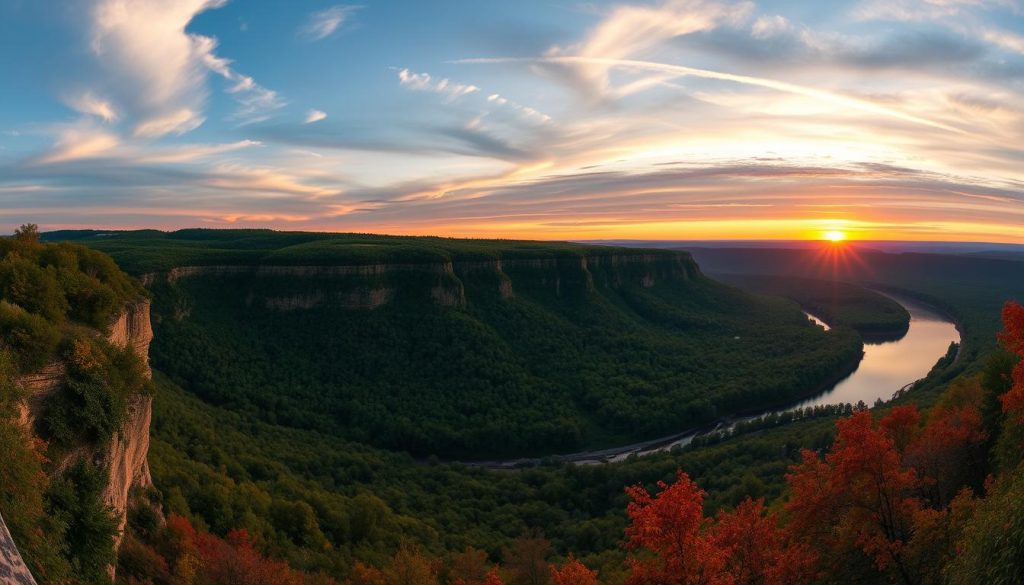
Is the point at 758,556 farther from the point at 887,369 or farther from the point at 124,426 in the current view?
→ the point at 887,369

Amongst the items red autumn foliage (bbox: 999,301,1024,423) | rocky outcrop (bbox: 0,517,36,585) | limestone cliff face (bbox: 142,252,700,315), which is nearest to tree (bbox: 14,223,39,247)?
rocky outcrop (bbox: 0,517,36,585)

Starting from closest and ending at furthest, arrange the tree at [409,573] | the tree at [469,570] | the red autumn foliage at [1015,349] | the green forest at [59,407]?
1. the green forest at [59,407]
2. the red autumn foliage at [1015,349]
3. the tree at [409,573]
4. the tree at [469,570]

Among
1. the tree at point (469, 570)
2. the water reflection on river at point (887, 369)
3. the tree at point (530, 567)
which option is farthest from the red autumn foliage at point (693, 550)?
the water reflection on river at point (887, 369)

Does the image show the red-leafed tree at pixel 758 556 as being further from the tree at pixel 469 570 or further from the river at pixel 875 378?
the river at pixel 875 378

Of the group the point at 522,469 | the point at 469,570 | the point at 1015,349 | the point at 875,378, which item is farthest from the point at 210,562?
the point at 875,378

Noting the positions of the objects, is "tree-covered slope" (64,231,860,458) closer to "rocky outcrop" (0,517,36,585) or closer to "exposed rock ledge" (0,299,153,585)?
"exposed rock ledge" (0,299,153,585)

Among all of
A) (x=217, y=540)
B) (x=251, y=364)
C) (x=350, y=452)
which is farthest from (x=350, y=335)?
(x=217, y=540)
